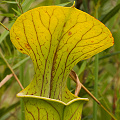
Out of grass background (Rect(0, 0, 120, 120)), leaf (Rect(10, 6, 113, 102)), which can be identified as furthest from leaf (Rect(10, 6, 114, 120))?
grass background (Rect(0, 0, 120, 120))

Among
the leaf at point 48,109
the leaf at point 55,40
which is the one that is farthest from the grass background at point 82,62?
the leaf at point 48,109

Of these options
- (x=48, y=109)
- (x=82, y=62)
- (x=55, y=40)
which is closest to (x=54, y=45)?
(x=55, y=40)

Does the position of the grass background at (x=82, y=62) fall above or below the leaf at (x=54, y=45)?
below

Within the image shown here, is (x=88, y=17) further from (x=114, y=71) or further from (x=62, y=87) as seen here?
(x=114, y=71)

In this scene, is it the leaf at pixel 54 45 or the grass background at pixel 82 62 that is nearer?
the leaf at pixel 54 45

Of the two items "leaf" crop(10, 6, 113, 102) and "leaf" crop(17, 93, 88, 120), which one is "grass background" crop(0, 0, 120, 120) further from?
"leaf" crop(17, 93, 88, 120)

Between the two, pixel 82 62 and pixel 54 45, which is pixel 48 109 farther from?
pixel 82 62

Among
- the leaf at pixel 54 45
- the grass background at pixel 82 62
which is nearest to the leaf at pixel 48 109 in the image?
the leaf at pixel 54 45

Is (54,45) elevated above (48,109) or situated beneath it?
elevated above

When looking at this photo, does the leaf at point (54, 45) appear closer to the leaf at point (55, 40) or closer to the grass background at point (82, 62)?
the leaf at point (55, 40)

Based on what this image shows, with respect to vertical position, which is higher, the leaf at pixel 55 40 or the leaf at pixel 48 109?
the leaf at pixel 55 40

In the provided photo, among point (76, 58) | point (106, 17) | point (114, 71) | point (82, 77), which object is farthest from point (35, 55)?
point (114, 71)

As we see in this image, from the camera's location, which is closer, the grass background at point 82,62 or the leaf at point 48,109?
the leaf at point 48,109
